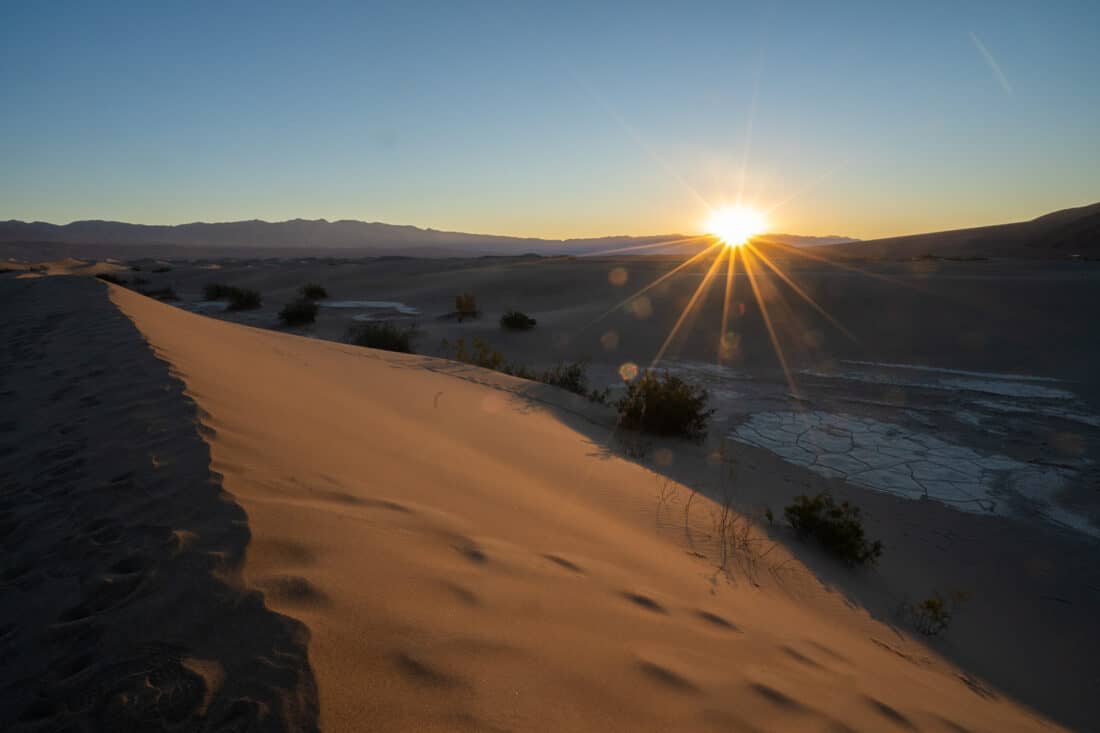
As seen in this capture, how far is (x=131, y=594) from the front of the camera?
1690 millimetres

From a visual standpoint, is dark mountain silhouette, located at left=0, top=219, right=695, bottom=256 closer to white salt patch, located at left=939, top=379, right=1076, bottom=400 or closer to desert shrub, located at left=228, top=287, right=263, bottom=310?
desert shrub, located at left=228, top=287, right=263, bottom=310

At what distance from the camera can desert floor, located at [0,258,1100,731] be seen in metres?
1.49

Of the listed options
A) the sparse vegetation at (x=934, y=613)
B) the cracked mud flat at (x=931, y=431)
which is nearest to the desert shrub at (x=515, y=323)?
the cracked mud flat at (x=931, y=431)

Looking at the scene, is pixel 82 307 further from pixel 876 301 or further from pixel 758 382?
pixel 876 301

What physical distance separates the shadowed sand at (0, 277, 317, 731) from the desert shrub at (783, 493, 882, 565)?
371 cm

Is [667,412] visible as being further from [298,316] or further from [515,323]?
[298,316]

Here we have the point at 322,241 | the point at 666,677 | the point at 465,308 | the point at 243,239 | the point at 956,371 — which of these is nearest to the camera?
the point at 666,677

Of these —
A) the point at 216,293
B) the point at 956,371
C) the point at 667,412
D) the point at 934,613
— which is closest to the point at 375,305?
the point at 216,293

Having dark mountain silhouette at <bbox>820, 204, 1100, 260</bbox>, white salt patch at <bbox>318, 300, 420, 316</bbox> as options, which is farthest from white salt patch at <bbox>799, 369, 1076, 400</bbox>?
dark mountain silhouette at <bbox>820, 204, 1100, 260</bbox>

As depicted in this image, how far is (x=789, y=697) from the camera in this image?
6.24 feet

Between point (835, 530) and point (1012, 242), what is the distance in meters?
75.5

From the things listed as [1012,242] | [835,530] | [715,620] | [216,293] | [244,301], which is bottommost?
[835,530]

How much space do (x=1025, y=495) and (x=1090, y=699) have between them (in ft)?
10.3

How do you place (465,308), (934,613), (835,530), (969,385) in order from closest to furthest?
(934,613) < (835,530) < (969,385) < (465,308)
